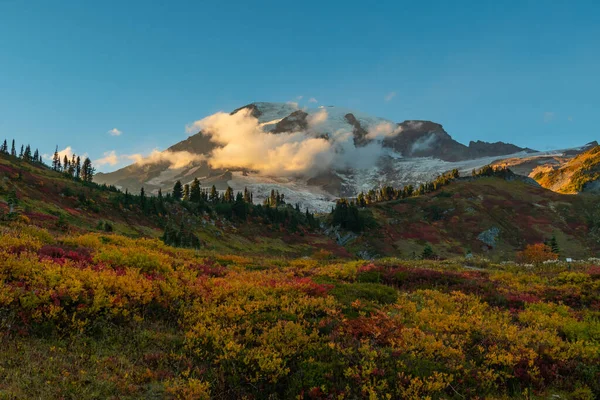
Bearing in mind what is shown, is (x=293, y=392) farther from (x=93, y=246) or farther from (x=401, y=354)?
(x=93, y=246)

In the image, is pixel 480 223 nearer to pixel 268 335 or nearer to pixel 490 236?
pixel 490 236

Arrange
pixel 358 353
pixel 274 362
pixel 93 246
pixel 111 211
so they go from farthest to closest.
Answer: pixel 111 211 → pixel 93 246 → pixel 358 353 → pixel 274 362

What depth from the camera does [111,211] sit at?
73.7 meters

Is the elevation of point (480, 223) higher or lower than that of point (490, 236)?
higher

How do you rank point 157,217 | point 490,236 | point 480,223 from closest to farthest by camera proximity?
1. point 157,217
2. point 490,236
3. point 480,223

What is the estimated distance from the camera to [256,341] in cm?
843

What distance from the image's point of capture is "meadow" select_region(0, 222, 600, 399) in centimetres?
676

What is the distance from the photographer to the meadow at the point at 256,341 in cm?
676

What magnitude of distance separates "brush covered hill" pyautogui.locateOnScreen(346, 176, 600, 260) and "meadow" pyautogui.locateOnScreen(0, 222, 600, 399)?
92.8 meters

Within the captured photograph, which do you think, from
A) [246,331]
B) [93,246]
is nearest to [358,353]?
[246,331]

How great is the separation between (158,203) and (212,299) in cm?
8751

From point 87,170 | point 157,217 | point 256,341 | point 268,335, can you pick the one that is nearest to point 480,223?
point 157,217

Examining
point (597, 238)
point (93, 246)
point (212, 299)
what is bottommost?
point (597, 238)

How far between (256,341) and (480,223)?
143 m
